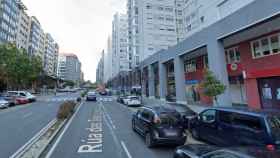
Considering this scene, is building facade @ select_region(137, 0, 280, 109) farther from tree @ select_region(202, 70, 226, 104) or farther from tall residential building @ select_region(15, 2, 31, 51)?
tall residential building @ select_region(15, 2, 31, 51)

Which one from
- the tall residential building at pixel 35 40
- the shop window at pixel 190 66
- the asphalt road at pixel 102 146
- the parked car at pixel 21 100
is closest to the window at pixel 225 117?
the asphalt road at pixel 102 146

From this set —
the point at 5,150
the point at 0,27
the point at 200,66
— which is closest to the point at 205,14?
the point at 200,66

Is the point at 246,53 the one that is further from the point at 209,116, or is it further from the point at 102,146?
the point at 102,146

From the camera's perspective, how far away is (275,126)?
5531 mm

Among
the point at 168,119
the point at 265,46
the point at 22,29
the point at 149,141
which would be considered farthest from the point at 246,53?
the point at 22,29

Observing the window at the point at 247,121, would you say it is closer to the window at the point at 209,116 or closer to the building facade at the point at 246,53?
the window at the point at 209,116

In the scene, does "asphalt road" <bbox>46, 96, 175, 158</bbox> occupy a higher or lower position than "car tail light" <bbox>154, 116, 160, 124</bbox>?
lower

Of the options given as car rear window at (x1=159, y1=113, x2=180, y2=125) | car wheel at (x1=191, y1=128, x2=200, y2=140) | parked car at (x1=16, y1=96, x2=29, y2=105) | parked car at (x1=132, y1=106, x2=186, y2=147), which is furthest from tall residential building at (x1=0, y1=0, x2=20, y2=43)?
car wheel at (x1=191, y1=128, x2=200, y2=140)

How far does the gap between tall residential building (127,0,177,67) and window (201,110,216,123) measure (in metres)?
42.9

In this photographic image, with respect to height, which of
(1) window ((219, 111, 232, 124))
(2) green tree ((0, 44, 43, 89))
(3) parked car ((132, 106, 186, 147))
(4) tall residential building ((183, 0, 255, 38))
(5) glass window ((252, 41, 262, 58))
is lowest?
(3) parked car ((132, 106, 186, 147))

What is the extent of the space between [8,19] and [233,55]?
6985 cm

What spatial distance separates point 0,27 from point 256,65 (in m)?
67.1

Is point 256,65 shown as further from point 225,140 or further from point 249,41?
point 225,140

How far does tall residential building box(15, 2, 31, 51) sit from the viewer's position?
7131 cm
